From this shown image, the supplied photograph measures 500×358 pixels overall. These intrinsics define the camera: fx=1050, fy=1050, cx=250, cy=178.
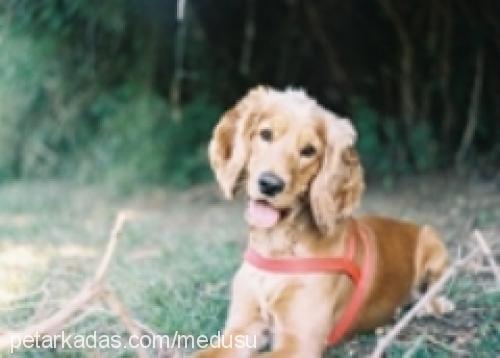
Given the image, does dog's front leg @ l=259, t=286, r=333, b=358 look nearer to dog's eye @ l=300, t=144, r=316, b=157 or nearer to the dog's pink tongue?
the dog's pink tongue

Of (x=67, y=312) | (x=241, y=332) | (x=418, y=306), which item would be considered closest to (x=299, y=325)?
(x=241, y=332)

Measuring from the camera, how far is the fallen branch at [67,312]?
1764 mm

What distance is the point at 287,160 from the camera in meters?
1.70

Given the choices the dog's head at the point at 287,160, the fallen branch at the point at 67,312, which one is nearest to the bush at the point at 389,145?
the dog's head at the point at 287,160

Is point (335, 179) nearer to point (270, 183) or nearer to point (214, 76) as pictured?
point (270, 183)

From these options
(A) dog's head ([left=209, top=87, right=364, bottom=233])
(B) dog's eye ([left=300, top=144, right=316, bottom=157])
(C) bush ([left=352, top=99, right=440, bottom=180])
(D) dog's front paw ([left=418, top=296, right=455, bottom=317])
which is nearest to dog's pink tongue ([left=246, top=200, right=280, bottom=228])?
(A) dog's head ([left=209, top=87, right=364, bottom=233])

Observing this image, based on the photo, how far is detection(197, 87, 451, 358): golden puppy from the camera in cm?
172

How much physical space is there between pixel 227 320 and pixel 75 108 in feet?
1.52

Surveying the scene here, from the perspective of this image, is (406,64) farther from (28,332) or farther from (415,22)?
(28,332)

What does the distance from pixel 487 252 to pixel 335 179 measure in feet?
1.18

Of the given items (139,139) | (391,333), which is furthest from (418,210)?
(139,139)

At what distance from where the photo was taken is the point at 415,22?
1.99 meters

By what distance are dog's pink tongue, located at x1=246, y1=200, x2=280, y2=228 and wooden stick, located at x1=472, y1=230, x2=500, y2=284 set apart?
41 centimetres

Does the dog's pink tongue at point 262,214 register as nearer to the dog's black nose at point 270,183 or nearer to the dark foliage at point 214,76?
the dog's black nose at point 270,183
